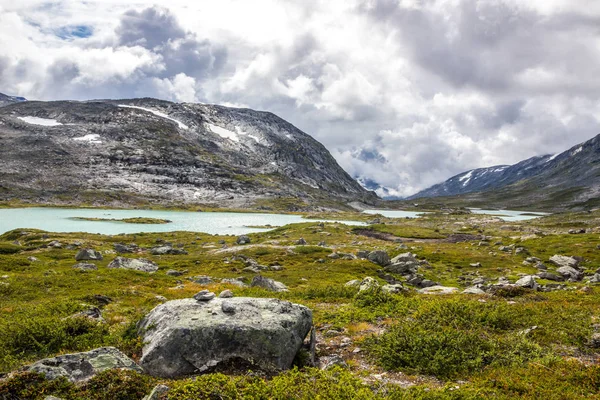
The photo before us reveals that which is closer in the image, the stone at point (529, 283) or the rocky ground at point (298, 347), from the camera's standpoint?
the rocky ground at point (298, 347)

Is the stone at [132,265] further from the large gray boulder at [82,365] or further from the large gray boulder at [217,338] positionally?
the large gray boulder at [82,365]

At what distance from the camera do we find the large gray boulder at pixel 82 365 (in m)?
10.0

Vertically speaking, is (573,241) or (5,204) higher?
(5,204)

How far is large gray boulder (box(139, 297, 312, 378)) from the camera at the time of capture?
12.1 metres

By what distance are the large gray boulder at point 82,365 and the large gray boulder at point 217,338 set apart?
989 mm

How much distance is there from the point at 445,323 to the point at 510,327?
10.9 feet

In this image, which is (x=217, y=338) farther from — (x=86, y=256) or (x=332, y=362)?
(x=86, y=256)

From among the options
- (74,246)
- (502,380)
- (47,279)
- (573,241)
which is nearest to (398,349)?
(502,380)

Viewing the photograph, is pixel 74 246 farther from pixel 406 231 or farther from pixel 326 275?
pixel 406 231

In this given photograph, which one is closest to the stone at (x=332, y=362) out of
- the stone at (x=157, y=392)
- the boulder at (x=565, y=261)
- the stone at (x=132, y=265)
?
the stone at (x=157, y=392)

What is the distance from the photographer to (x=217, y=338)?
12625mm

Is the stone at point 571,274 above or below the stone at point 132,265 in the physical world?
below

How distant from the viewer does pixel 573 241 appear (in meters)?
72.4

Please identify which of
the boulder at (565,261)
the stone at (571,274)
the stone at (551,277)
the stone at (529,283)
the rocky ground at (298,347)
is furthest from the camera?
the boulder at (565,261)
